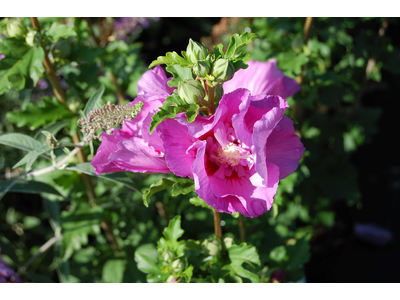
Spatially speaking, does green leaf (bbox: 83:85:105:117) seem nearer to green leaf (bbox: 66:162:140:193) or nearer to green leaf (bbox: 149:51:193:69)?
green leaf (bbox: 66:162:140:193)

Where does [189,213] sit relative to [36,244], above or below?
above

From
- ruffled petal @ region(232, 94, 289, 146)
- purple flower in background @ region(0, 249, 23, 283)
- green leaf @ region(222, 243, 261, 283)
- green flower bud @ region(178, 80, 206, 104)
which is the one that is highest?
green flower bud @ region(178, 80, 206, 104)

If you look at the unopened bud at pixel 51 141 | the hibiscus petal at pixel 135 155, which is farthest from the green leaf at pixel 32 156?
the hibiscus petal at pixel 135 155

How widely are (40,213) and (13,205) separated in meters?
0.16

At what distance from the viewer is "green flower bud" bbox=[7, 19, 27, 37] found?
0.99m

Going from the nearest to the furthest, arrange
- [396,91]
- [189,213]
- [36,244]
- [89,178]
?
[89,178]
[189,213]
[36,244]
[396,91]

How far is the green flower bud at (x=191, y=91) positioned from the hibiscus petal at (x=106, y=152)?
181 millimetres

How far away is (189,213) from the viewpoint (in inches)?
65.2

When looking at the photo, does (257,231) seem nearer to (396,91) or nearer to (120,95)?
(120,95)

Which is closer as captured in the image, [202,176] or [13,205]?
[202,176]

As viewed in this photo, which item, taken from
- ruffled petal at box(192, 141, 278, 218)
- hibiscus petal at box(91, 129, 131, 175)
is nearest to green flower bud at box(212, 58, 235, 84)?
ruffled petal at box(192, 141, 278, 218)

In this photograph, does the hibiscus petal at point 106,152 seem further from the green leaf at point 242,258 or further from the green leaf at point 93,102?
the green leaf at point 242,258

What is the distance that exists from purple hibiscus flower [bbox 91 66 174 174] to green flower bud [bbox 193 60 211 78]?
0.12 meters
